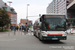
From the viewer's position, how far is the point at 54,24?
11.0m

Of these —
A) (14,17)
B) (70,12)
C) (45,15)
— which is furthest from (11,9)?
(45,15)

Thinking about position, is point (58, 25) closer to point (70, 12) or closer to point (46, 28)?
point (46, 28)

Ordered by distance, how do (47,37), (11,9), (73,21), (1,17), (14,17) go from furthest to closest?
1. (11,9)
2. (73,21)
3. (1,17)
4. (14,17)
5. (47,37)

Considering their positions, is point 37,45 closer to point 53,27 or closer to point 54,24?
point 53,27

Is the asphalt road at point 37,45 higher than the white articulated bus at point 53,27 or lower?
lower

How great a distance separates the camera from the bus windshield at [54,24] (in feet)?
36.0

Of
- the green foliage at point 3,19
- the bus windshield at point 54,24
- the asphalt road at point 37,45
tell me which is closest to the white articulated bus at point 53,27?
the bus windshield at point 54,24

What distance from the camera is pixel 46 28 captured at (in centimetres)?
1102

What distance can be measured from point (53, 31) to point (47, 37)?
2.50 ft

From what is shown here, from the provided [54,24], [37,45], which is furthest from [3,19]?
[37,45]

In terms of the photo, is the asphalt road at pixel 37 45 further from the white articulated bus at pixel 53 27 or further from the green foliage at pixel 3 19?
the green foliage at pixel 3 19

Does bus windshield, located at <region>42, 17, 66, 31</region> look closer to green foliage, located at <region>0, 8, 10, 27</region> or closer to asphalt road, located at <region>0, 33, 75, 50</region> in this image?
asphalt road, located at <region>0, 33, 75, 50</region>

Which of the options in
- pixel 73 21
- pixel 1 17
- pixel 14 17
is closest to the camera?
pixel 14 17

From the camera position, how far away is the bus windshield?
36.0ft
